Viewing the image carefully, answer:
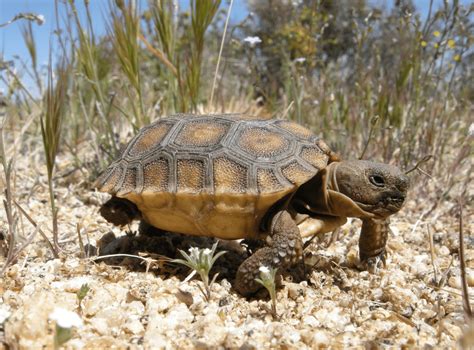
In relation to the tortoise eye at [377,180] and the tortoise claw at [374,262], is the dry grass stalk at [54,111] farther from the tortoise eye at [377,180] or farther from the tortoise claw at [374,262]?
the tortoise claw at [374,262]

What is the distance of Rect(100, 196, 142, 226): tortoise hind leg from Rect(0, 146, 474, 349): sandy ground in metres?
0.19

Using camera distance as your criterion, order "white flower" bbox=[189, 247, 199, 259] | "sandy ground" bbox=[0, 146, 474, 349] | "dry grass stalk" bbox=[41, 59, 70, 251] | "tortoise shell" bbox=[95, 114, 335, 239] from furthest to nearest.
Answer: "tortoise shell" bbox=[95, 114, 335, 239], "dry grass stalk" bbox=[41, 59, 70, 251], "white flower" bbox=[189, 247, 199, 259], "sandy ground" bbox=[0, 146, 474, 349]

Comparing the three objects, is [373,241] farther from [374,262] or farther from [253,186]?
[253,186]

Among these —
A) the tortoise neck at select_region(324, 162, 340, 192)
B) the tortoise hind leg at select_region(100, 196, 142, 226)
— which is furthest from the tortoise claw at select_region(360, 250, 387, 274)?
the tortoise hind leg at select_region(100, 196, 142, 226)

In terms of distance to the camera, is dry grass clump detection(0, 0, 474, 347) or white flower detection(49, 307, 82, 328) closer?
white flower detection(49, 307, 82, 328)

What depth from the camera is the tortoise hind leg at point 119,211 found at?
108 inches

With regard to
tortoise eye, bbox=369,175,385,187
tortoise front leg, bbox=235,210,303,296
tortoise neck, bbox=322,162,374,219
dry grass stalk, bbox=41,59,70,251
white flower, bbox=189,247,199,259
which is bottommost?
tortoise front leg, bbox=235,210,303,296

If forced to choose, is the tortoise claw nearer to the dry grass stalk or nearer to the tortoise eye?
the tortoise eye

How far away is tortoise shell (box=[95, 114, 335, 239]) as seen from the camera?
90.5 inches

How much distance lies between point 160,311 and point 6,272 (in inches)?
34.0

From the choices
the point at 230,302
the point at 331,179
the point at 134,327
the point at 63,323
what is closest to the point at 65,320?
the point at 63,323

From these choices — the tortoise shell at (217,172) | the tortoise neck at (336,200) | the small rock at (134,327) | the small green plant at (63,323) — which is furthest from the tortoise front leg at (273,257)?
the small green plant at (63,323)

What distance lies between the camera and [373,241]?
8.59 ft

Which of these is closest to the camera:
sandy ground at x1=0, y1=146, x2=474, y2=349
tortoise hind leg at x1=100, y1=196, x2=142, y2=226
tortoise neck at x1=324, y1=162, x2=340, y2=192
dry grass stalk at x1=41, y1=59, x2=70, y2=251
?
sandy ground at x1=0, y1=146, x2=474, y2=349
